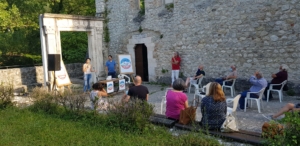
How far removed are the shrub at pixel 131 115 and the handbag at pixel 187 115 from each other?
22.4 inches

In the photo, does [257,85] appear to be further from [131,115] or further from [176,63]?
[176,63]

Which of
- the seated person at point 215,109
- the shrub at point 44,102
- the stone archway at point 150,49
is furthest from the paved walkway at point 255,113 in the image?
the stone archway at point 150,49

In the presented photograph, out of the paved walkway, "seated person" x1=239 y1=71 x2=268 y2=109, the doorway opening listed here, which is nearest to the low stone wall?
the paved walkway

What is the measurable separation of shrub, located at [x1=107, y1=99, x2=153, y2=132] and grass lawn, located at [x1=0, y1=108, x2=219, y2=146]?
139 millimetres

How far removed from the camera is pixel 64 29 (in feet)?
34.6

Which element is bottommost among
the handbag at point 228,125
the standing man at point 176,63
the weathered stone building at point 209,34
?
the handbag at point 228,125

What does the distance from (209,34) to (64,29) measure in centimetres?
589

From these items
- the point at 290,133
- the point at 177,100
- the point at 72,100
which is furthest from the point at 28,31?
the point at 290,133

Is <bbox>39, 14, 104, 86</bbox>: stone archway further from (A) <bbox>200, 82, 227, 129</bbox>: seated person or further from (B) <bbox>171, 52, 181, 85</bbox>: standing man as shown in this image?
(A) <bbox>200, 82, 227, 129</bbox>: seated person

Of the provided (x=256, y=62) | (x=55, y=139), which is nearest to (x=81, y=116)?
(x=55, y=139)

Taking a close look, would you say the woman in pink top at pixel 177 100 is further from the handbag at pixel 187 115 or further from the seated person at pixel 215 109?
the seated person at pixel 215 109

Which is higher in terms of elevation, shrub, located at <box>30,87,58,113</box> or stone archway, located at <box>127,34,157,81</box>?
stone archway, located at <box>127,34,157,81</box>

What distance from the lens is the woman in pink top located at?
4820 millimetres

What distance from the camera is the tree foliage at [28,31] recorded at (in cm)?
1416
